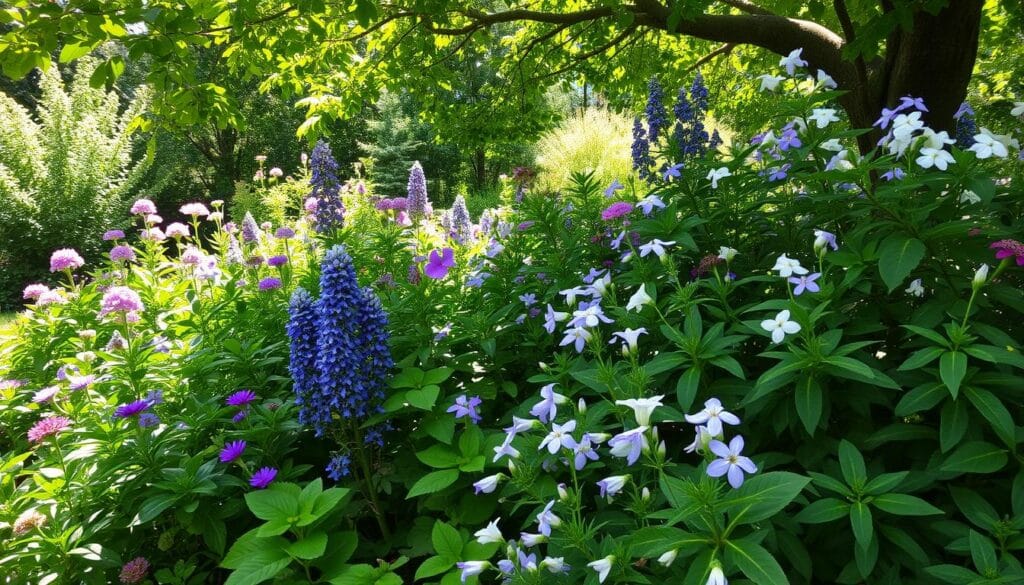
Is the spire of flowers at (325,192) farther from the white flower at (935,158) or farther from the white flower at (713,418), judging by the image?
the white flower at (935,158)

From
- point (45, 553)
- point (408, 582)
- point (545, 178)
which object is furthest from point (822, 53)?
point (545, 178)

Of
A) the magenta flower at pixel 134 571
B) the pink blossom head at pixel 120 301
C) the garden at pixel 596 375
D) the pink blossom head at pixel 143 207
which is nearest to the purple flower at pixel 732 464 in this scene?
the garden at pixel 596 375

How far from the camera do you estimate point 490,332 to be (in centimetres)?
218

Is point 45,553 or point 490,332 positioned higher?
point 490,332

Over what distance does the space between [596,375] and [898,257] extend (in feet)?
2.83

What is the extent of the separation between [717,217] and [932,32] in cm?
183

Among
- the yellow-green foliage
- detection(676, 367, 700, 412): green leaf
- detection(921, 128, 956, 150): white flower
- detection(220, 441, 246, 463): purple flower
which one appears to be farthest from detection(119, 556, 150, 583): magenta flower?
the yellow-green foliage

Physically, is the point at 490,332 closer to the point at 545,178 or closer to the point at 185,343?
the point at 185,343

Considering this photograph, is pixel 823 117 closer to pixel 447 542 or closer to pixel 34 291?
pixel 447 542

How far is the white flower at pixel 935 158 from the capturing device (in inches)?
60.0

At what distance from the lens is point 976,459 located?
→ 119cm

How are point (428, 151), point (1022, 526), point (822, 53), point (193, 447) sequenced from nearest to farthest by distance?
point (1022, 526), point (193, 447), point (822, 53), point (428, 151)

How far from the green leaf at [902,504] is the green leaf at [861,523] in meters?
0.03

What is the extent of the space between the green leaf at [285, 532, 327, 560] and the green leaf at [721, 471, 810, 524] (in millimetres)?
1110
